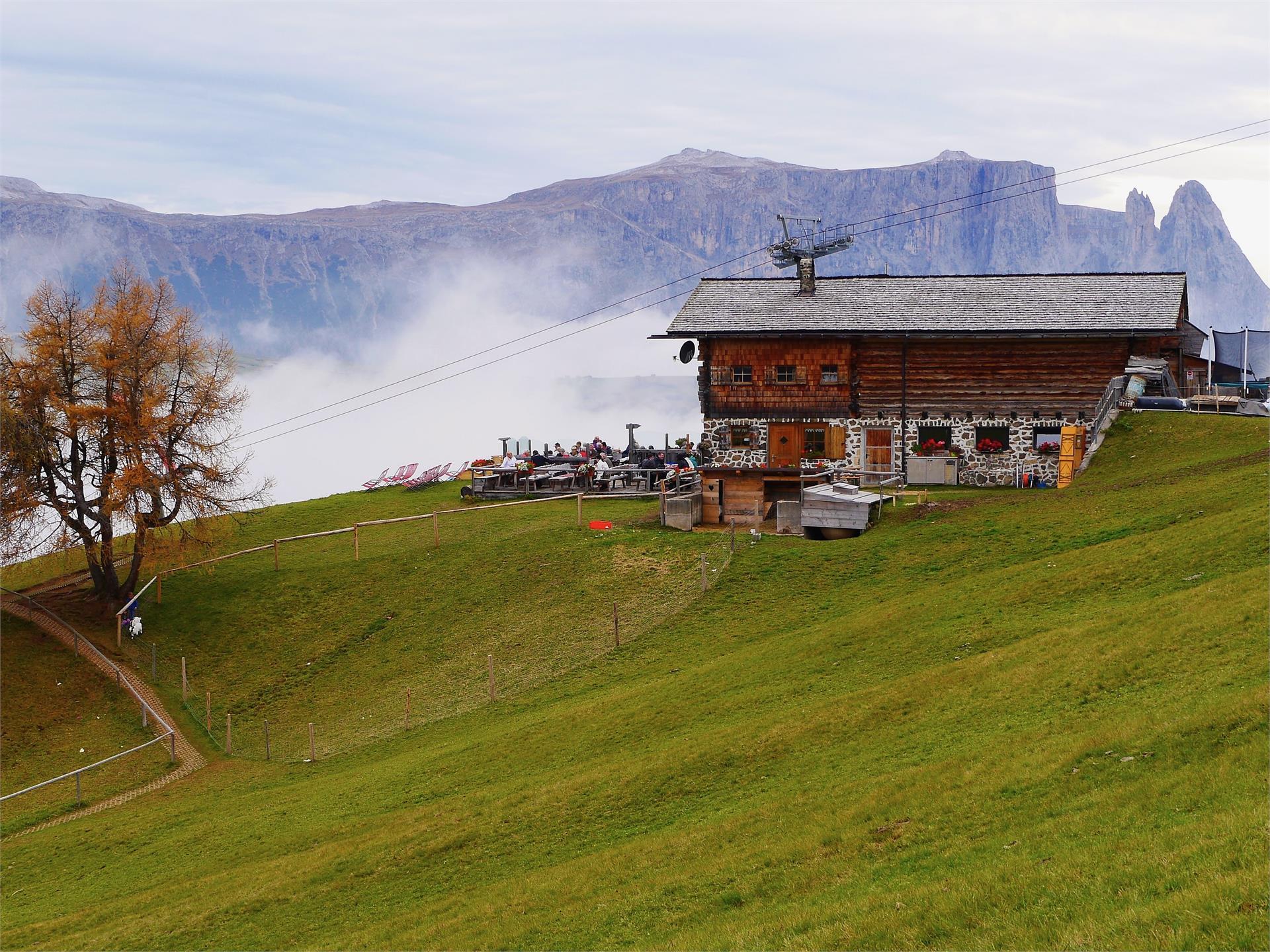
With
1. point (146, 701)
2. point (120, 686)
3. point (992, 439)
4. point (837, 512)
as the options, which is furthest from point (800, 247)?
point (120, 686)

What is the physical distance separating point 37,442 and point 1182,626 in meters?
34.5

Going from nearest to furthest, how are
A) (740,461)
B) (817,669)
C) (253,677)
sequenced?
(817,669)
(253,677)
(740,461)

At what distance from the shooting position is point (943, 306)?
155 ft

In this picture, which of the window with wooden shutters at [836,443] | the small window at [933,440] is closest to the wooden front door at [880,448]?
the window with wooden shutters at [836,443]

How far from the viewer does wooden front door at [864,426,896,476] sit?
46.9m

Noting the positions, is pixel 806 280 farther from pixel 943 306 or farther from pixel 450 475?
pixel 450 475

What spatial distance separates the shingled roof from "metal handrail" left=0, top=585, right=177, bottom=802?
22393 mm

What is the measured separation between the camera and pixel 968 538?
31.6m

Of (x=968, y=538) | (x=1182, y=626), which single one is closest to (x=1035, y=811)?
(x=1182, y=626)

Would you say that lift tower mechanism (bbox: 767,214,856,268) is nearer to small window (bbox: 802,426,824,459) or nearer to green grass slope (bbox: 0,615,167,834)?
small window (bbox: 802,426,824,459)

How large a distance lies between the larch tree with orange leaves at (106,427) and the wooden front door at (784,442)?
827 inches

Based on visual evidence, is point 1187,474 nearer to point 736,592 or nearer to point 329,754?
point 736,592

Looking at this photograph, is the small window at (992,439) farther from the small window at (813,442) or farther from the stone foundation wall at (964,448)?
the small window at (813,442)

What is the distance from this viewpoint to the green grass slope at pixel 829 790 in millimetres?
11672
